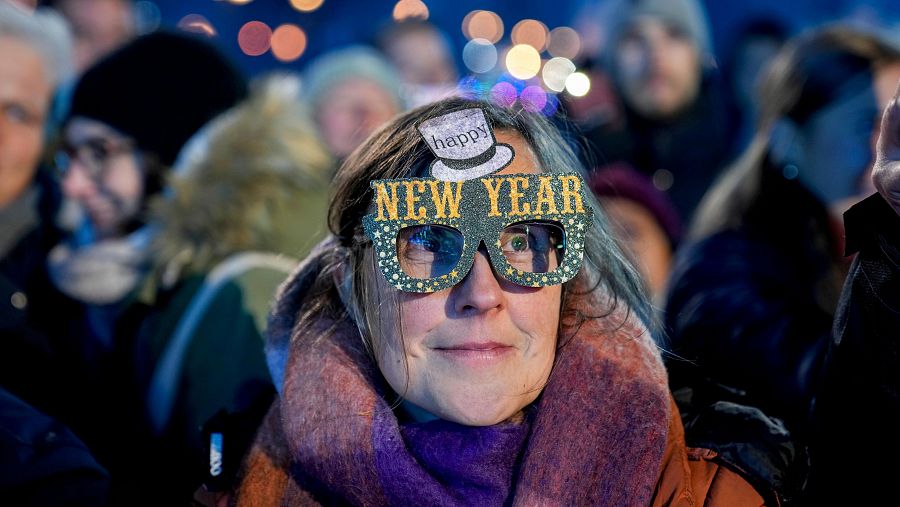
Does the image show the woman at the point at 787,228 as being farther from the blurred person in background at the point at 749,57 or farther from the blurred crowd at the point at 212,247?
the blurred person in background at the point at 749,57

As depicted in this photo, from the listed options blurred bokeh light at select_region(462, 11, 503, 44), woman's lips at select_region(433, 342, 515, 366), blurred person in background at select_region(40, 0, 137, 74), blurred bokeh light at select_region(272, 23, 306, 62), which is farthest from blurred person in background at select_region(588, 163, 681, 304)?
blurred bokeh light at select_region(462, 11, 503, 44)

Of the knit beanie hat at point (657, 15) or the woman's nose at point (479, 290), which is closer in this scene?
the woman's nose at point (479, 290)

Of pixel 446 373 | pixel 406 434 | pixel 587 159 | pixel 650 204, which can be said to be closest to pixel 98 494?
pixel 406 434

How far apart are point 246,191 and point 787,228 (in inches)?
79.8

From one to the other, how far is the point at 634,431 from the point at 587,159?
761mm

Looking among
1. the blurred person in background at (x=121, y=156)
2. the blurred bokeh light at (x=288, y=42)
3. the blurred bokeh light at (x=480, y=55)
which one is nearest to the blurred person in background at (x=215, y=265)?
the blurred person in background at (x=121, y=156)

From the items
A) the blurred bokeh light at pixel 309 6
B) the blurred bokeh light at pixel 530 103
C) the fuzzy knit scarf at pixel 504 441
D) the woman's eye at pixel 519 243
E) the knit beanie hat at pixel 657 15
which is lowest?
the fuzzy knit scarf at pixel 504 441

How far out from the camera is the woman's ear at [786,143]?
327cm

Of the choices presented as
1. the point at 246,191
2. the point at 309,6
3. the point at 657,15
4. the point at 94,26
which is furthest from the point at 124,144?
the point at 309,6

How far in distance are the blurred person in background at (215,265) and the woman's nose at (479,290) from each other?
3.04 feet

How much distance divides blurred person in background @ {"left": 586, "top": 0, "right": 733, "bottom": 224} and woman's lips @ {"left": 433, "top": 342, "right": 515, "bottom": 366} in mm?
3499

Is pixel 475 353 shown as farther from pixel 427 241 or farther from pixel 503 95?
pixel 503 95

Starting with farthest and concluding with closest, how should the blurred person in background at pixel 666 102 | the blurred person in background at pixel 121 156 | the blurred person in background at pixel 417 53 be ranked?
the blurred person in background at pixel 417 53 < the blurred person in background at pixel 666 102 < the blurred person in background at pixel 121 156

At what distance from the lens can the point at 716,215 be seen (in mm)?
3467
